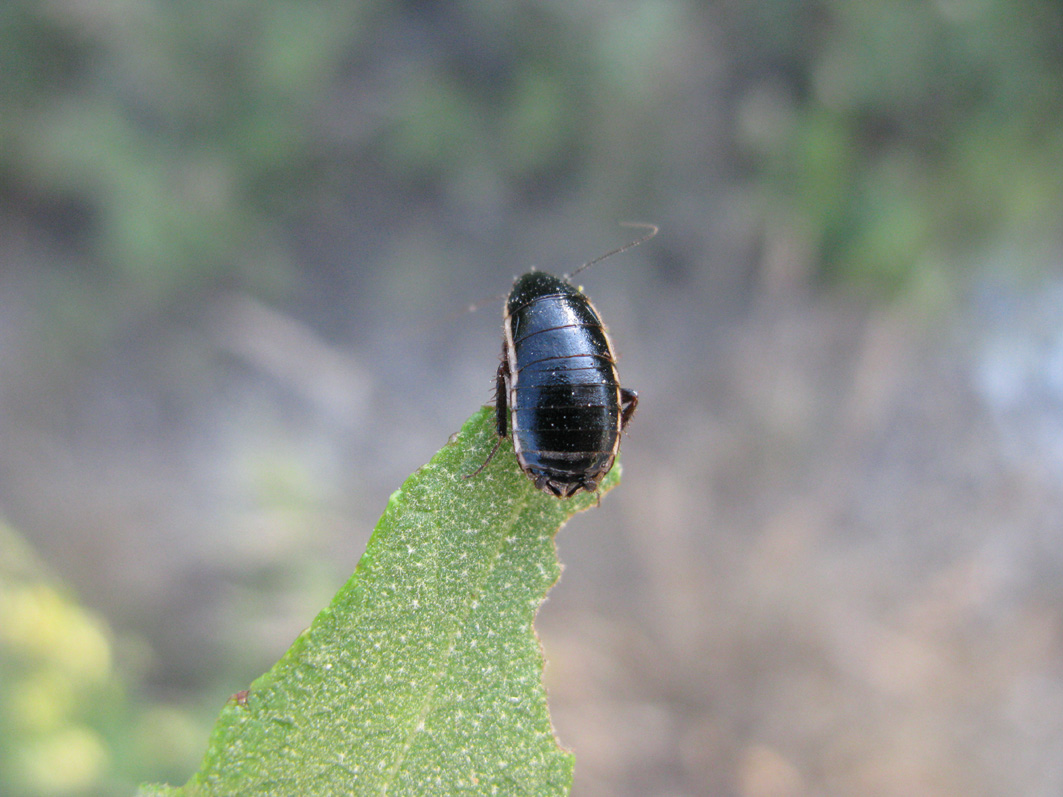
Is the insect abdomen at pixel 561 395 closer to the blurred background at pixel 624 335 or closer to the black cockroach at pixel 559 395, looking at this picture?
the black cockroach at pixel 559 395

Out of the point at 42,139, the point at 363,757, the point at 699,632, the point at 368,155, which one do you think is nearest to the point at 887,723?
the point at 699,632

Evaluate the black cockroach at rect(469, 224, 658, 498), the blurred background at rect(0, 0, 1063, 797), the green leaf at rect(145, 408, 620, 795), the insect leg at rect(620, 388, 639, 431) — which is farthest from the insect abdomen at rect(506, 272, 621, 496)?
the blurred background at rect(0, 0, 1063, 797)

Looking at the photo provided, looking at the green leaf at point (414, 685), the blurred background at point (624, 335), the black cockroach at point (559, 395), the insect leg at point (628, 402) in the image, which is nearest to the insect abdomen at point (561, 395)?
the black cockroach at point (559, 395)

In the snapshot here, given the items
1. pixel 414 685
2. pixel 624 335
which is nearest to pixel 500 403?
pixel 414 685

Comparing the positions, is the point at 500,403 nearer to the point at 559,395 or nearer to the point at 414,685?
the point at 559,395

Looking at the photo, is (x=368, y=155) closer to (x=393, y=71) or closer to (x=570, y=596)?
(x=393, y=71)

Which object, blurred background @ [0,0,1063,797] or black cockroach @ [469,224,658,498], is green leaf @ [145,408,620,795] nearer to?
black cockroach @ [469,224,658,498]
